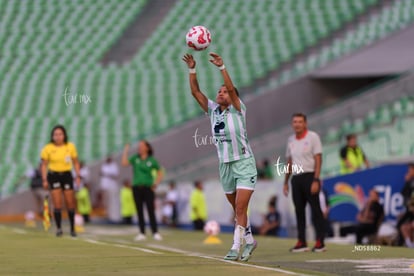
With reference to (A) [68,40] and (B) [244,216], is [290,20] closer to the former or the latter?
(A) [68,40]

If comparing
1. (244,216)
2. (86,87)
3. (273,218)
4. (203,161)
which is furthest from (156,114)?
(244,216)

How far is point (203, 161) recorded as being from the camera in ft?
105

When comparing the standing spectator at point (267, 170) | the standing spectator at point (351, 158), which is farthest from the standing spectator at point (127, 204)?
the standing spectator at point (351, 158)

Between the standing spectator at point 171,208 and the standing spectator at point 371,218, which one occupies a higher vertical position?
the standing spectator at point 171,208

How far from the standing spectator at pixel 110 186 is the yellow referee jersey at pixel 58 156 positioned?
12.9m

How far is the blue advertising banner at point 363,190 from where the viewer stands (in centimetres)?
2141

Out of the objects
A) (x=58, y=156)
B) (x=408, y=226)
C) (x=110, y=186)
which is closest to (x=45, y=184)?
(x=58, y=156)

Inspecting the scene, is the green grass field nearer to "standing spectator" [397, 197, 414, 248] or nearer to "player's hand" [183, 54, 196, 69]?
"player's hand" [183, 54, 196, 69]

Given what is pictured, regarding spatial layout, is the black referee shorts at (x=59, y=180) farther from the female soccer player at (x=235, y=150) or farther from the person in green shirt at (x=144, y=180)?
the female soccer player at (x=235, y=150)

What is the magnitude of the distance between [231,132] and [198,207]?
15.6 meters

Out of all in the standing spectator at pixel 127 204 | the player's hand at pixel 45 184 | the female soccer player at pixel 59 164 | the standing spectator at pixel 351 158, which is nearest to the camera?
the player's hand at pixel 45 184

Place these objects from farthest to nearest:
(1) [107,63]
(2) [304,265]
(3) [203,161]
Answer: (1) [107,63], (3) [203,161], (2) [304,265]

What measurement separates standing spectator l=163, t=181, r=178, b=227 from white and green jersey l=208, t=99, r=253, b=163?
1691 centimetres

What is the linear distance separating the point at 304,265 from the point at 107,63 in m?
27.4
